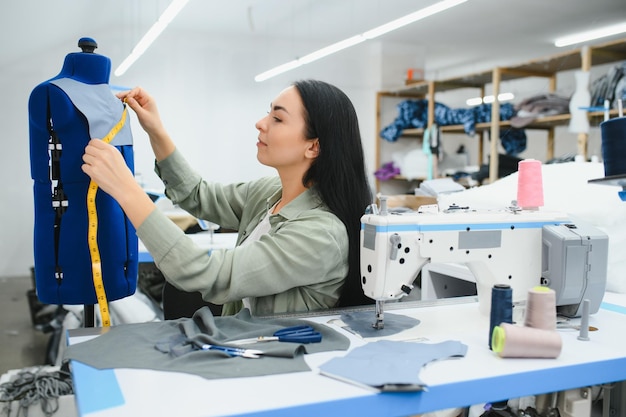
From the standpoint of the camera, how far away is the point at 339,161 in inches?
59.3

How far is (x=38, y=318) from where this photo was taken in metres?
4.39

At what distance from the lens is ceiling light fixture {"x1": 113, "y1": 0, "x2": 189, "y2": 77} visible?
13.9 ft

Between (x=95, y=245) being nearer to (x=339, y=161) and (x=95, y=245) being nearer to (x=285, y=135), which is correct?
(x=285, y=135)

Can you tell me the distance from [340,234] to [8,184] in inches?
246

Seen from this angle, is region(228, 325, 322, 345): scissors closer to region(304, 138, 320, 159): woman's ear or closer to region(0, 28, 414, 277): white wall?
region(304, 138, 320, 159): woman's ear

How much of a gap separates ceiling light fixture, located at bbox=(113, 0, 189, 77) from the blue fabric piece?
11.0 feet

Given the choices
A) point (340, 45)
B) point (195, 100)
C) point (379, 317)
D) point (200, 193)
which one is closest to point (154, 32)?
point (340, 45)

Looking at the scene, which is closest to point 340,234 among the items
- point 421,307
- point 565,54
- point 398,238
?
point 398,238

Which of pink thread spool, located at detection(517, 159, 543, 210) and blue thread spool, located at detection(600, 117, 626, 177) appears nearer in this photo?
blue thread spool, located at detection(600, 117, 626, 177)

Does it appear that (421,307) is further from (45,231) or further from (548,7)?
(548,7)

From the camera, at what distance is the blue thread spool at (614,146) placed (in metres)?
1.40

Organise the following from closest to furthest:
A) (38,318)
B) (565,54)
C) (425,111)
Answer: (38,318) → (565,54) → (425,111)

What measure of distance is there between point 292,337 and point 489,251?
0.58 metres

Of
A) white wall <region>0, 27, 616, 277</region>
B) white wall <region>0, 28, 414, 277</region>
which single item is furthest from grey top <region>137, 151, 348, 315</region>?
white wall <region>0, 28, 414, 277</region>
